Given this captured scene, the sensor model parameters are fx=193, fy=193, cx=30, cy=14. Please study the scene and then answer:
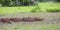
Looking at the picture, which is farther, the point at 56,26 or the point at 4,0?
the point at 4,0

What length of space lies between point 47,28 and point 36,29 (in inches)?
11.0

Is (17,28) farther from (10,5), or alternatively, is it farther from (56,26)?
(10,5)

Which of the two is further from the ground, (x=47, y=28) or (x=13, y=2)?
(x=47, y=28)

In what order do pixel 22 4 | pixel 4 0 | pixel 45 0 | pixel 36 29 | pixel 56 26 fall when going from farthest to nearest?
Result: pixel 45 0 → pixel 22 4 → pixel 4 0 → pixel 56 26 → pixel 36 29

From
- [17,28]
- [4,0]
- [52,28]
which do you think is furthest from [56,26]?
[4,0]

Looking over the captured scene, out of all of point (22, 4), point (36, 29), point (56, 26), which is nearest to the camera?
point (36, 29)

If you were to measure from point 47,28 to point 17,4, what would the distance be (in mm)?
8171

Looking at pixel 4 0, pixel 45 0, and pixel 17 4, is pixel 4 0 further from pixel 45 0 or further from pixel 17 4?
pixel 45 0

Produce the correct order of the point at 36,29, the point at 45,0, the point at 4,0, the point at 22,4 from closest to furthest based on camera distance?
the point at 36,29
the point at 4,0
the point at 22,4
the point at 45,0

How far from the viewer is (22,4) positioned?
12.6 meters

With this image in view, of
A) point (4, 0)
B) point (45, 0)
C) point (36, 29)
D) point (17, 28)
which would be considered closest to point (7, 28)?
point (17, 28)

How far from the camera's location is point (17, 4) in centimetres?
1217

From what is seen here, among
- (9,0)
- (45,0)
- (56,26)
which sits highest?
(56,26)

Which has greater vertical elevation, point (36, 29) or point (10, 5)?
point (36, 29)
